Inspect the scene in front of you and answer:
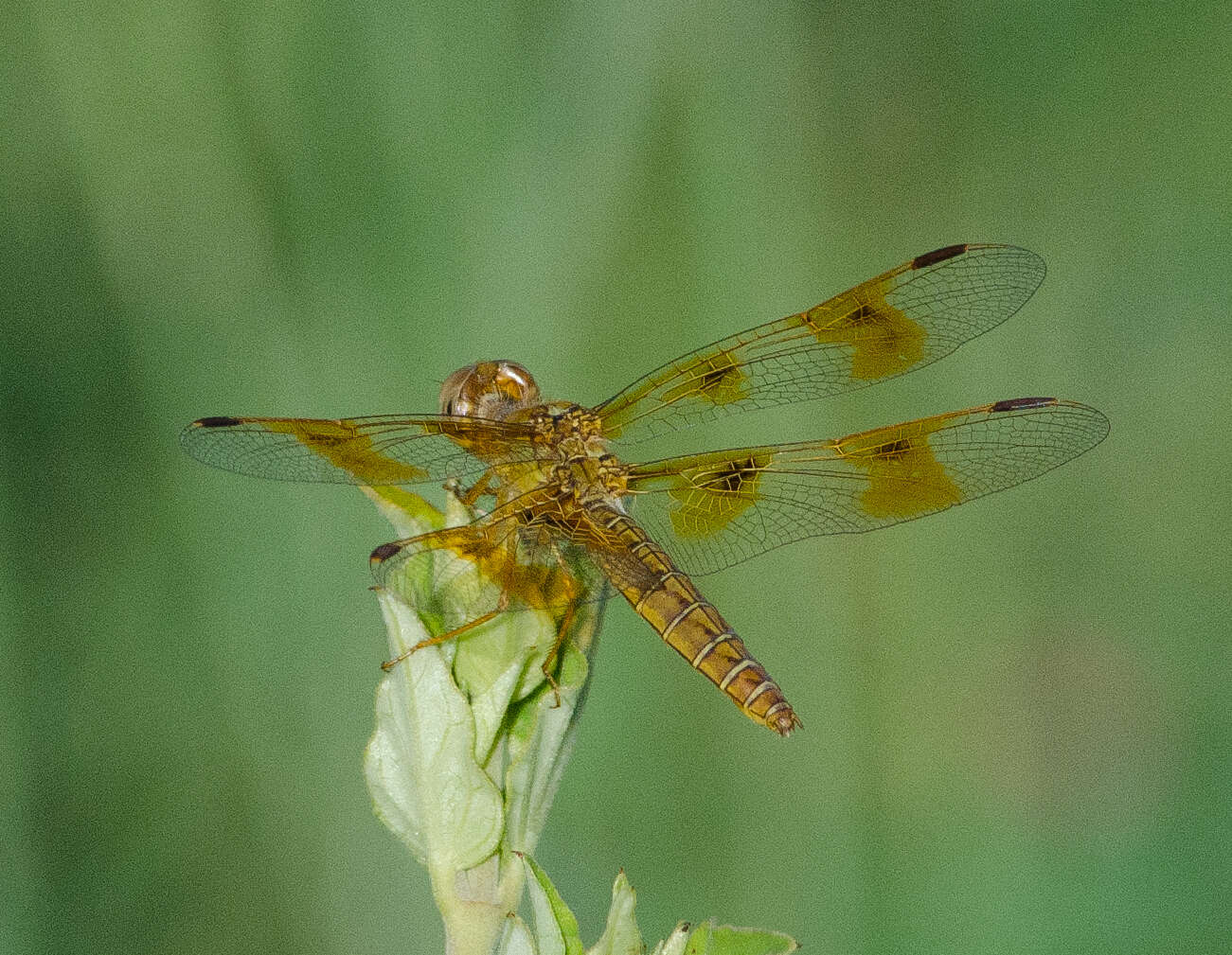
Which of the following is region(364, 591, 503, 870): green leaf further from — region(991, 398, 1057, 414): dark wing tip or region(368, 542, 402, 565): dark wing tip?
region(991, 398, 1057, 414): dark wing tip

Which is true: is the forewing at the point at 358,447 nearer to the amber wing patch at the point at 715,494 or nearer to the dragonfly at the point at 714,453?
the dragonfly at the point at 714,453

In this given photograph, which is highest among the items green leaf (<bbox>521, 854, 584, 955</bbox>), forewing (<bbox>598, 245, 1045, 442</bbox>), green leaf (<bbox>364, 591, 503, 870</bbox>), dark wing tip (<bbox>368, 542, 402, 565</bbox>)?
forewing (<bbox>598, 245, 1045, 442</bbox>)

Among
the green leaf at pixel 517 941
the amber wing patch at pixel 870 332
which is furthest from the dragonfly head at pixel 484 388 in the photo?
the green leaf at pixel 517 941

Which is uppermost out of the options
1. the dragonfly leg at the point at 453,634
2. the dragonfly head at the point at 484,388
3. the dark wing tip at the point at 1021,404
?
the dragonfly head at the point at 484,388

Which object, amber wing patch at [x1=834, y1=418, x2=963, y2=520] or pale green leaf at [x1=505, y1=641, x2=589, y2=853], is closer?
pale green leaf at [x1=505, y1=641, x2=589, y2=853]

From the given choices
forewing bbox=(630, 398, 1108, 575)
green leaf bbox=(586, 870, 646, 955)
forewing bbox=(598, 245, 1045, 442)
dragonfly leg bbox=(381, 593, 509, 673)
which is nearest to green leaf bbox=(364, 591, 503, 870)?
dragonfly leg bbox=(381, 593, 509, 673)

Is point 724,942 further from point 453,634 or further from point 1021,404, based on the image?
point 1021,404
